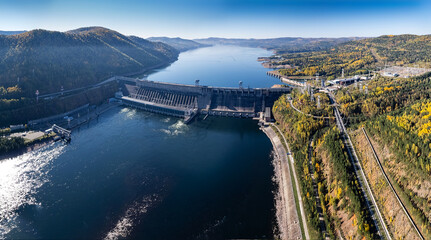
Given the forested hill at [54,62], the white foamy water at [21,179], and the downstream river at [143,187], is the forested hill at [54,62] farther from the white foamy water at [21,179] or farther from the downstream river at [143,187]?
the downstream river at [143,187]

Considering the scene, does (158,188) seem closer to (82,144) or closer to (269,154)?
(269,154)

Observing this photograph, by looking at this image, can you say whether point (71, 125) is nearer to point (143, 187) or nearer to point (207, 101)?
point (207, 101)

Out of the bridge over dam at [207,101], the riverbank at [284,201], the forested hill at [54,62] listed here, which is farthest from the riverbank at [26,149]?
the riverbank at [284,201]

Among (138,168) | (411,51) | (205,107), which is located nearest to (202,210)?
(138,168)

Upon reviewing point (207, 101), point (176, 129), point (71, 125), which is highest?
point (207, 101)

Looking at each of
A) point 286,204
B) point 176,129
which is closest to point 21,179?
point 176,129
